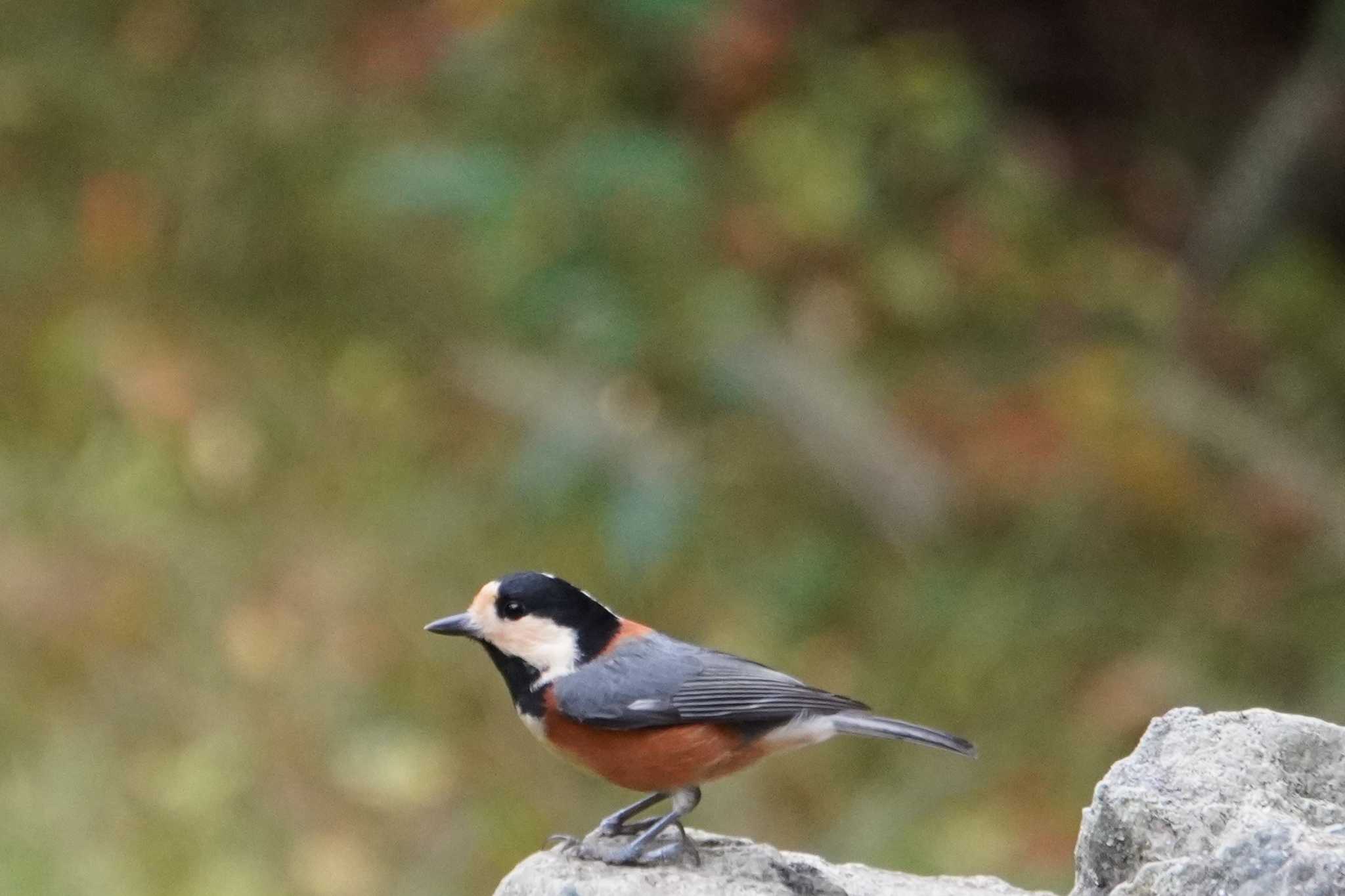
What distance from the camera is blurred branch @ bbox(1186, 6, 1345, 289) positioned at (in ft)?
28.8

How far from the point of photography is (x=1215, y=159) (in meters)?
9.63

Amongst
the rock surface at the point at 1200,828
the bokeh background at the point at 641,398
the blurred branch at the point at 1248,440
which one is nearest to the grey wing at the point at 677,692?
the rock surface at the point at 1200,828

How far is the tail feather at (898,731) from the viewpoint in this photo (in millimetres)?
3619

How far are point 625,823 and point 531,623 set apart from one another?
0.44 meters

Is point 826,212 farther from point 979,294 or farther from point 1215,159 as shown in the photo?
point 1215,159

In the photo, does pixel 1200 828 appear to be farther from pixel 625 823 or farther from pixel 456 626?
pixel 456 626

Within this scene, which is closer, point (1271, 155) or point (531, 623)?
point (531, 623)

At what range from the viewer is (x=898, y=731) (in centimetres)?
370

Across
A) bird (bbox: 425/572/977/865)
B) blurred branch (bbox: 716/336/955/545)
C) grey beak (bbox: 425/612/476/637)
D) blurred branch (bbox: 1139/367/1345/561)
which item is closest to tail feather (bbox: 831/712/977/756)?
bird (bbox: 425/572/977/865)

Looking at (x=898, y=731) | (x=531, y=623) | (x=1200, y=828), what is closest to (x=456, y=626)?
(x=531, y=623)

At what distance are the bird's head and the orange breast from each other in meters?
0.09

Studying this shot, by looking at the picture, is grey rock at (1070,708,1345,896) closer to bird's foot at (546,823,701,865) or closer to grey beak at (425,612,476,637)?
bird's foot at (546,823,701,865)

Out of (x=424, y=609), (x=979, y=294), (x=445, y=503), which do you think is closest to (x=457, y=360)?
(x=445, y=503)

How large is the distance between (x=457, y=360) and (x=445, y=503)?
88 cm
